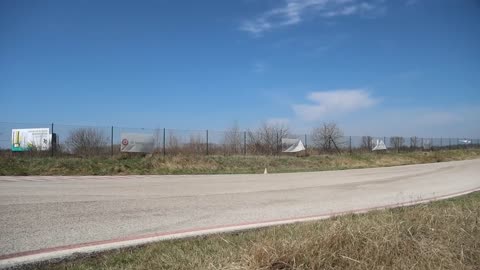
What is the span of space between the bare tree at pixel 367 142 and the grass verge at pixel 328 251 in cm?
4737

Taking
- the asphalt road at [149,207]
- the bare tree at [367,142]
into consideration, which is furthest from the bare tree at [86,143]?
the bare tree at [367,142]

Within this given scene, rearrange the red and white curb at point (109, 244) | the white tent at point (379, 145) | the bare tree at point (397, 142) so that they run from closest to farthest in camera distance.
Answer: the red and white curb at point (109, 244) < the white tent at point (379, 145) < the bare tree at point (397, 142)

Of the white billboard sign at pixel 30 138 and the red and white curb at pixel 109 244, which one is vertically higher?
the white billboard sign at pixel 30 138

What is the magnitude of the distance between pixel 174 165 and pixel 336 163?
576 inches

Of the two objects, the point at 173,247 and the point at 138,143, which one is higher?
the point at 138,143

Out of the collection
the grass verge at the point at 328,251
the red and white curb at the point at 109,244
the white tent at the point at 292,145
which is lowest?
the red and white curb at the point at 109,244

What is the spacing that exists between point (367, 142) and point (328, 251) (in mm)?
50124

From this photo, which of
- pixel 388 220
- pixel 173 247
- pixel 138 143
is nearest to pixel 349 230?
pixel 388 220

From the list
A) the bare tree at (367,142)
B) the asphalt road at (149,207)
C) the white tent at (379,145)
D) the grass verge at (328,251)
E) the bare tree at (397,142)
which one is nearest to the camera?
the grass verge at (328,251)

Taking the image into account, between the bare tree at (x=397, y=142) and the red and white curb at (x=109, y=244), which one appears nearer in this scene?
the red and white curb at (x=109, y=244)

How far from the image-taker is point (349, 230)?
5.05m

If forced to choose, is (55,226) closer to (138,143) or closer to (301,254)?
(301,254)

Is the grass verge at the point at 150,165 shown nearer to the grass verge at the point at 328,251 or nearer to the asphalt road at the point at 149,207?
the asphalt road at the point at 149,207

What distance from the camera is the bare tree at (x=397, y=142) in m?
59.2
